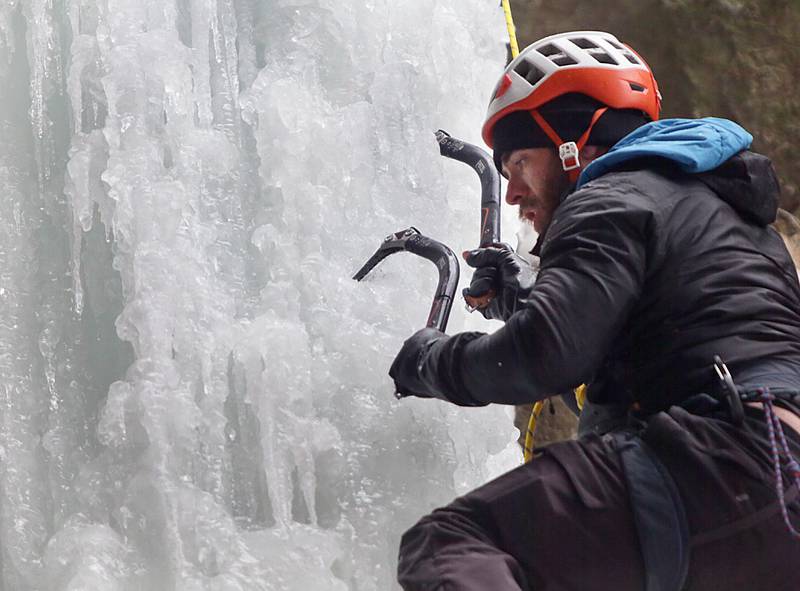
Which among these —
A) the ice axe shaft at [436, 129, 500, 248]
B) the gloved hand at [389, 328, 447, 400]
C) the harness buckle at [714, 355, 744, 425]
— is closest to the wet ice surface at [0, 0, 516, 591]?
the ice axe shaft at [436, 129, 500, 248]

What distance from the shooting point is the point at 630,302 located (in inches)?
45.9

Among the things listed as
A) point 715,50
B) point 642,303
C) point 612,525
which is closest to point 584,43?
point 642,303

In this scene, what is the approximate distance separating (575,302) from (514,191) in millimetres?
443

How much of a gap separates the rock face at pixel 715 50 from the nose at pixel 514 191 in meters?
2.46

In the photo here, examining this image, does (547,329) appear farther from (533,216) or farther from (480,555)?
(533,216)

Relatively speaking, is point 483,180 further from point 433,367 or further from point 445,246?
point 433,367

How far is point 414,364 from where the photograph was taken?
4.56ft

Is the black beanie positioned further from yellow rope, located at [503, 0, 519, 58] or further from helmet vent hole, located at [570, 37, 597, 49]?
yellow rope, located at [503, 0, 519, 58]

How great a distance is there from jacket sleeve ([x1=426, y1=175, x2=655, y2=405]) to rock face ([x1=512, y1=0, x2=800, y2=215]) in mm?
2814

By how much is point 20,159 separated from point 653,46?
8.89ft

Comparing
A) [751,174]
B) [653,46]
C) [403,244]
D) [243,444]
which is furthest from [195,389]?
[653,46]

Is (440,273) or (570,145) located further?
(440,273)

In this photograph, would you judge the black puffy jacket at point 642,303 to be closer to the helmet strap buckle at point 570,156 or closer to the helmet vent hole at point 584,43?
the helmet strap buckle at point 570,156

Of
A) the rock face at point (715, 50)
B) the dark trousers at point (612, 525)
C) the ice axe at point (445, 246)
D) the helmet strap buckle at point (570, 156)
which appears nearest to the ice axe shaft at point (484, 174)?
the ice axe at point (445, 246)
